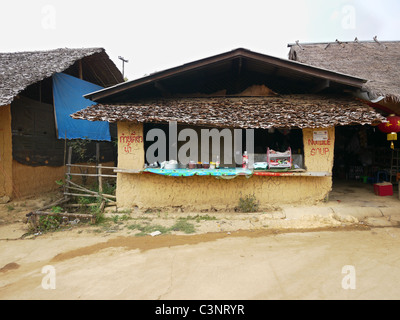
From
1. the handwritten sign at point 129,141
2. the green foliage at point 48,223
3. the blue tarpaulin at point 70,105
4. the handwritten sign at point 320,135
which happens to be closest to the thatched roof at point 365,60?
the handwritten sign at point 320,135

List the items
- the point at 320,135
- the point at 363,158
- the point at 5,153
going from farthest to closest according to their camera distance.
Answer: the point at 363,158, the point at 5,153, the point at 320,135

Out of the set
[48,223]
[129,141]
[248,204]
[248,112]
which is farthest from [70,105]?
[248,204]

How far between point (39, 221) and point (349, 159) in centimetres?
1270

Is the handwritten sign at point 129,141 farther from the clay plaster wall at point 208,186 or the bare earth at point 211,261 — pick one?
the bare earth at point 211,261

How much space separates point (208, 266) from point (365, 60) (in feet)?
33.5

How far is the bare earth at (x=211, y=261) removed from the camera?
3072 mm

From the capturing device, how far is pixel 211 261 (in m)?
3.89

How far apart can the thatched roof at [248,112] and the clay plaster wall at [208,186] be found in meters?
0.58

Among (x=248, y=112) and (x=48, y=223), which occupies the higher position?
(x=248, y=112)

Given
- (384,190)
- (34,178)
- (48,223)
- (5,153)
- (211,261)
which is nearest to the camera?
(211,261)

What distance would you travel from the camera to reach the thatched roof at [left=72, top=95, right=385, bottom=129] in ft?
18.5

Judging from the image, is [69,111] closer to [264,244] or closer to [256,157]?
[256,157]

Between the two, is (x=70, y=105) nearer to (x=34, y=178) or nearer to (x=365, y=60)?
(x=34, y=178)

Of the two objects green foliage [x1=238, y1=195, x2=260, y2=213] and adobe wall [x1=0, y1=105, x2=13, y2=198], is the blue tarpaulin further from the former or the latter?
green foliage [x1=238, y1=195, x2=260, y2=213]
